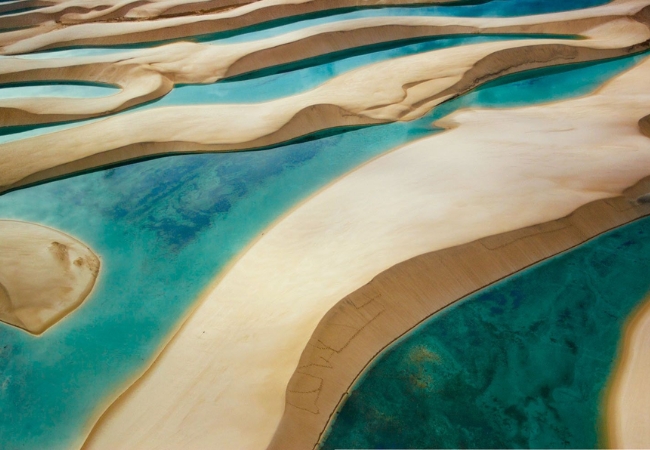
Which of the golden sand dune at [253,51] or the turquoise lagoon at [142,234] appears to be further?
the golden sand dune at [253,51]

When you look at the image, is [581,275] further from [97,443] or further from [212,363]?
[97,443]

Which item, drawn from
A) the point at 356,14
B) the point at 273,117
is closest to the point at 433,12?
the point at 356,14

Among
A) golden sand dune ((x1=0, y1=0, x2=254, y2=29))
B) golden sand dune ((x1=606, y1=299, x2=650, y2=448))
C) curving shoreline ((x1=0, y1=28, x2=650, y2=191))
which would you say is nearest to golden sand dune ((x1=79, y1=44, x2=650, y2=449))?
curving shoreline ((x1=0, y1=28, x2=650, y2=191))

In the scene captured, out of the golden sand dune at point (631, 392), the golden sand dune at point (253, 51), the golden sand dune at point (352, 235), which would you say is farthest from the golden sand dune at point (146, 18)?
the golden sand dune at point (631, 392)

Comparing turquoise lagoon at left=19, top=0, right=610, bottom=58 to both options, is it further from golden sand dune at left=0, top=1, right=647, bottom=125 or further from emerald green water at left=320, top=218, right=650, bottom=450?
emerald green water at left=320, top=218, right=650, bottom=450

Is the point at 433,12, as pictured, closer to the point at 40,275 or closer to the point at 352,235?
the point at 352,235

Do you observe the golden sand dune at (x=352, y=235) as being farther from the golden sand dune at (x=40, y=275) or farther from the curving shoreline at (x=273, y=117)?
the golden sand dune at (x=40, y=275)

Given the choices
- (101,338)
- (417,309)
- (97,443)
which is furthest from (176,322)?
(417,309)
